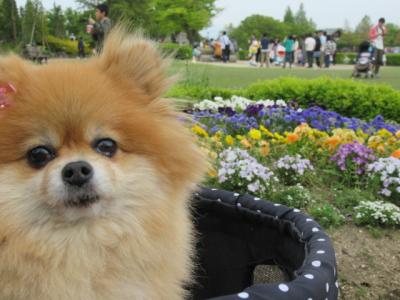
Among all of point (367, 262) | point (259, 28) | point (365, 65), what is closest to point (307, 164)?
point (367, 262)

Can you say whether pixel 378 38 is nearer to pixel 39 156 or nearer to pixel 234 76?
Answer: pixel 234 76

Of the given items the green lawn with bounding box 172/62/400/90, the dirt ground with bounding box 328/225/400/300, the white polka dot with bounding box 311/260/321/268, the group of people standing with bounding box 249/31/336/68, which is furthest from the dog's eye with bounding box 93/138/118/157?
the group of people standing with bounding box 249/31/336/68

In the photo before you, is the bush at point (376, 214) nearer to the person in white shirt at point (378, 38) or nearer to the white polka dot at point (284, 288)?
the white polka dot at point (284, 288)

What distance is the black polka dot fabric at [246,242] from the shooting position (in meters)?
2.33

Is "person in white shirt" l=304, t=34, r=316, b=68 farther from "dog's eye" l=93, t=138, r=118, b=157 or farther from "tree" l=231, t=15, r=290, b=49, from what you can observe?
"tree" l=231, t=15, r=290, b=49

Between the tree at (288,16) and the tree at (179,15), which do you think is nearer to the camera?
the tree at (179,15)

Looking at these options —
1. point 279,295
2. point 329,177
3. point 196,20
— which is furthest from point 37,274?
point 196,20

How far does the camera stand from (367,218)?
3727 mm

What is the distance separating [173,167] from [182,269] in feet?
1.89

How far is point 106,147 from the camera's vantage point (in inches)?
79.1

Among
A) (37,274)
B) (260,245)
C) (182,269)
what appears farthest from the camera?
(260,245)

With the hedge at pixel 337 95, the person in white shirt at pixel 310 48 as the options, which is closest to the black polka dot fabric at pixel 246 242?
the hedge at pixel 337 95

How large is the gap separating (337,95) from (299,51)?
90.3 feet

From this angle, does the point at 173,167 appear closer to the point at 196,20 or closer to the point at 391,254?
the point at 391,254
